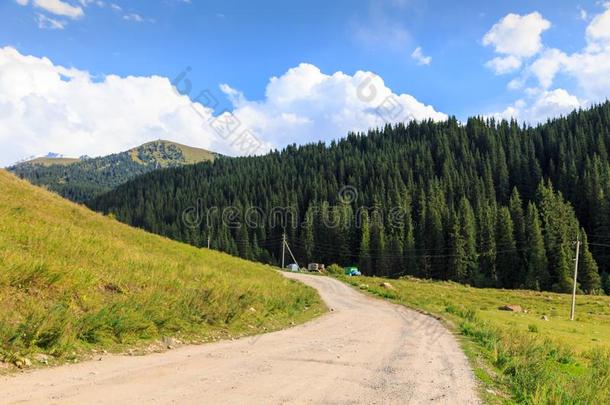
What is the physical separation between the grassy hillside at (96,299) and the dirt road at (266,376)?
124cm

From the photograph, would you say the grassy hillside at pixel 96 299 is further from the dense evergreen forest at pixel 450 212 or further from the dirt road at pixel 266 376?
the dense evergreen forest at pixel 450 212

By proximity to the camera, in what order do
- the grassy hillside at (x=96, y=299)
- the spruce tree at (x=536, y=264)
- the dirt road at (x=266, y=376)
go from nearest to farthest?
the dirt road at (x=266, y=376), the grassy hillside at (x=96, y=299), the spruce tree at (x=536, y=264)

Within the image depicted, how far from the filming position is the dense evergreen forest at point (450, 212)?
97.5m

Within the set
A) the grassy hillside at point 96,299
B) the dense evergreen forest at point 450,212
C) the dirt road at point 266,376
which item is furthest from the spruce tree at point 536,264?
the dirt road at point 266,376

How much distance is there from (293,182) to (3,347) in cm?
17919

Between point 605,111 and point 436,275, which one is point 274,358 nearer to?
point 436,275

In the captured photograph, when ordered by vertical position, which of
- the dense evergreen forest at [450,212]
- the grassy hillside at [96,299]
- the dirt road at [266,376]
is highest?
the dense evergreen forest at [450,212]

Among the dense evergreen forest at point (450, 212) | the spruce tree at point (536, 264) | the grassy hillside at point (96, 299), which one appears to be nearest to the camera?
the grassy hillside at point (96, 299)

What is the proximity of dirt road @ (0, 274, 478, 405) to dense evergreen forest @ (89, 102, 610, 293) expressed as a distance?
8687 centimetres

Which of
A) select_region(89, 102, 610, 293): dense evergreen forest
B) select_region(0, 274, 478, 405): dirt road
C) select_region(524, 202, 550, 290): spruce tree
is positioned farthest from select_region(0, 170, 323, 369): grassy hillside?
select_region(89, 102, 610, 293): dense evergreen forest

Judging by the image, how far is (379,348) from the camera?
559 inches

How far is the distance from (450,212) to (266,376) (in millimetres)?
112588

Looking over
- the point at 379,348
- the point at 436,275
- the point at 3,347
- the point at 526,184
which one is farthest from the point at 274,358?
the point at 526,184

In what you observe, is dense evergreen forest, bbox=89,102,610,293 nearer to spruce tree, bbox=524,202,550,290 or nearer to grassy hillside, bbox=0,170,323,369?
spruce tree, bbox=524,202,550,290
